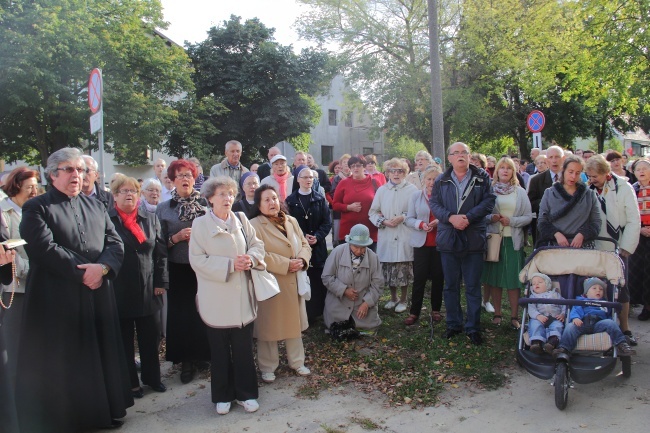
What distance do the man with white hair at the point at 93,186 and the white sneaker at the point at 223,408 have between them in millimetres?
2249

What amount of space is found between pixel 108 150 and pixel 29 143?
4.01 meters

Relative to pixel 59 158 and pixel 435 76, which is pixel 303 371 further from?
pixel 435 76

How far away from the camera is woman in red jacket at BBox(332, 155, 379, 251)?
24.5 feet

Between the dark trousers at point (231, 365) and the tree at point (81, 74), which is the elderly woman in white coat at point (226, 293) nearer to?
the dark trousers at point (231, 365)

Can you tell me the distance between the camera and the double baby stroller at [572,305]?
4.27 m

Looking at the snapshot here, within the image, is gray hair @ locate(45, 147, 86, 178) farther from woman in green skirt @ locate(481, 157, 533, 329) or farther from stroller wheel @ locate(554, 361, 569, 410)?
woman in green skirt @ locate(481, 157, 533, 329)

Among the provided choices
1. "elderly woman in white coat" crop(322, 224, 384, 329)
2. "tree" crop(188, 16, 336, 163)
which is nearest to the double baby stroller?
"elderly woman in white coat" crop(322, 224, 384, 329)

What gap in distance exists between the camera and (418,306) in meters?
6.71

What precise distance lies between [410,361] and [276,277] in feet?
5.36

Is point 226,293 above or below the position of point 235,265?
below

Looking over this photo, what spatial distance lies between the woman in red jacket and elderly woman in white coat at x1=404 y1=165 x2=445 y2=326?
886 millimetres

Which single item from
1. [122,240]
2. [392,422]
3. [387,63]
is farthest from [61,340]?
[387,63]

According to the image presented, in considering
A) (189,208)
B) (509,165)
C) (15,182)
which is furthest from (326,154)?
(15,182)

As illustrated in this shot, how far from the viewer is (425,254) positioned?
6629mm
